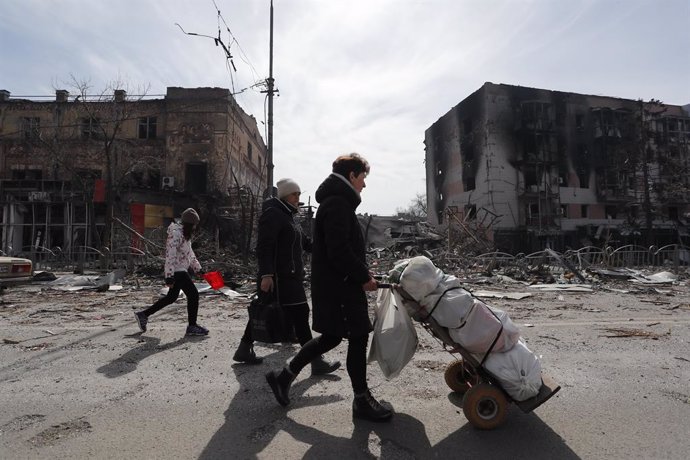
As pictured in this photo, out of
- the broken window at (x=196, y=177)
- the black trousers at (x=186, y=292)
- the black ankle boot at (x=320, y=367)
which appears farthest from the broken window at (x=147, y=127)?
the black ankle boot at (x=320, y=367)

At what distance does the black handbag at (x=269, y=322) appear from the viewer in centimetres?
360

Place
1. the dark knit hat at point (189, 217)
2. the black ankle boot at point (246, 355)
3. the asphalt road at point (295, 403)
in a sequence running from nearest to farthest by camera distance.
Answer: the asphalt road at point (295, 403) → the black ankle boot at point (246, 355) → the dark knit hat at point (189, 217)

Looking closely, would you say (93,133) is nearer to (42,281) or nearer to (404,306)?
(42,281)

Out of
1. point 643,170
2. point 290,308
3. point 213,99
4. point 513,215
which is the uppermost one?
point 213,99

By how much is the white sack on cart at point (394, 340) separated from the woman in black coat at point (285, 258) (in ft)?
3.22

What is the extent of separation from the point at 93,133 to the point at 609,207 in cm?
4209

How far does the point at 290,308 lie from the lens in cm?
392

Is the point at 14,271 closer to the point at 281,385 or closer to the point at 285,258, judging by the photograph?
the point at 285,258

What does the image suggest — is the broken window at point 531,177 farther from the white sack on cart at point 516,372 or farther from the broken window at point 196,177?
the white sack on cart at point 516,372

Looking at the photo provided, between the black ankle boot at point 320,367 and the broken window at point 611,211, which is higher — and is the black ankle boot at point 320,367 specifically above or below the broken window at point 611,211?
below

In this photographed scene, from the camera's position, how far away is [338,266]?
9.45 feet

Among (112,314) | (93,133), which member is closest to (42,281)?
(112,314)

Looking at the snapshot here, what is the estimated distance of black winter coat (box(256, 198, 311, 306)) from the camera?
3749mm

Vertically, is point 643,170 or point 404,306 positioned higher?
→ point 643,170
